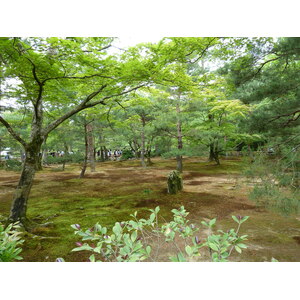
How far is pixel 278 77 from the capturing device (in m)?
2.80

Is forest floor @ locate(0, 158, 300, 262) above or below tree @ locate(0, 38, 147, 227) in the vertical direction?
below

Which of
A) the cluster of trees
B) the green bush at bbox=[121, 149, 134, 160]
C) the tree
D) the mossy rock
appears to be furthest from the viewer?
the green bush at bbox=[121, 149, 134, 160]

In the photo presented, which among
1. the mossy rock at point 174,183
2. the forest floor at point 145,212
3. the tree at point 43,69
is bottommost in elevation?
the forest floor at point 145,212

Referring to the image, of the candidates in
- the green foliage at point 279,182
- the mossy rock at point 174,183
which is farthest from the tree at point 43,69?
the mossy rock at point 174,183

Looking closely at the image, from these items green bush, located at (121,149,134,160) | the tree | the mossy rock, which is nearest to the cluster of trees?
the tree

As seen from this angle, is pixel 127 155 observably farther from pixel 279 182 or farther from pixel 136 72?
pixel 279 182

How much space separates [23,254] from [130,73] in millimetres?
2530

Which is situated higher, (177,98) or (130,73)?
(177,98)

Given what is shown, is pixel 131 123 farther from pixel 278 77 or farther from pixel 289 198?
pixel 289 198

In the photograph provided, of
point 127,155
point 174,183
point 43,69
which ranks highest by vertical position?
point 43,69

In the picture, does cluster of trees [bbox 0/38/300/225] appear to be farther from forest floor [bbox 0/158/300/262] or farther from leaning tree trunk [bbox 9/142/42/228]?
forest floor [bbox 0/158/300/262]

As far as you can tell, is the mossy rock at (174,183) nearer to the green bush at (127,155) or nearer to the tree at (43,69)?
the tree at (43,69)

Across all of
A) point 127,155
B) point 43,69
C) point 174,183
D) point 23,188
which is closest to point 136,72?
point 43,69
